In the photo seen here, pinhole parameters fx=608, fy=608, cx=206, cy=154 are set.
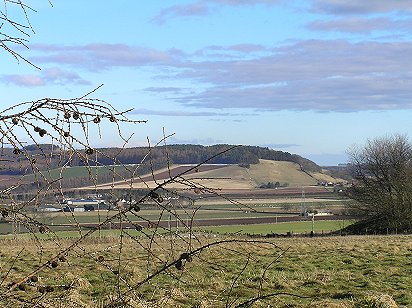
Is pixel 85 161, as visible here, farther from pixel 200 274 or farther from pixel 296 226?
pixel 296 226

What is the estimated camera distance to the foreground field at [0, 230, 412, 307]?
2.27 metres

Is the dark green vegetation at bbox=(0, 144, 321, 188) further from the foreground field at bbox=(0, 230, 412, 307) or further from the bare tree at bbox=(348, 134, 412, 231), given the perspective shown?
the bare tree at bbox=(348, 134, 412, 231)

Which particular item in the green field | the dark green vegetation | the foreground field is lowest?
the green field

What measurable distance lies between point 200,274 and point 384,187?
44977mm

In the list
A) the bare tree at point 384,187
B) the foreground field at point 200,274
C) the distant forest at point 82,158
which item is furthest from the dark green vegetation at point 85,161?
the bare tree at point 384,187

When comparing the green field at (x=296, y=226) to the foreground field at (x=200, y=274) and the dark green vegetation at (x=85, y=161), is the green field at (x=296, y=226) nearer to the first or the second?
the foreground field at (x=200, y=274)

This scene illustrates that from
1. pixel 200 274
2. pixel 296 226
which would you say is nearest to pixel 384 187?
pixel 296 226

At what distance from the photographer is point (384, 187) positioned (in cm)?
4709

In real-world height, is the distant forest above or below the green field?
above

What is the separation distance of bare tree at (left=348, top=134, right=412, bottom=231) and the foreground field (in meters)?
25.9

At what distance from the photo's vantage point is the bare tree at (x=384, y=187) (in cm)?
4500

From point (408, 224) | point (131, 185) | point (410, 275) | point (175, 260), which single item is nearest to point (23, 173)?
point (131, 185)

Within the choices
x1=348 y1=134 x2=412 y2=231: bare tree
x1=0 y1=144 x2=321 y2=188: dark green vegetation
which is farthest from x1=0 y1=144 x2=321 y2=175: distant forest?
x1=348 y1=134 x2=412 y2=231: bare tree

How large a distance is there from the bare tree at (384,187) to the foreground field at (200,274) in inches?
1021
